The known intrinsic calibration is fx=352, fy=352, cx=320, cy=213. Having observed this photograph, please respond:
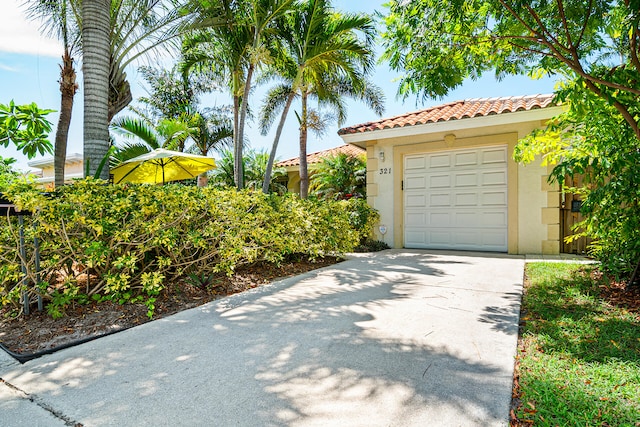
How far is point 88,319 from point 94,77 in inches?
137

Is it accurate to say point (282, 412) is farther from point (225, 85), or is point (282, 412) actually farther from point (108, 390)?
point (225, 85)

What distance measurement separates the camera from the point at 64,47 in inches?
263

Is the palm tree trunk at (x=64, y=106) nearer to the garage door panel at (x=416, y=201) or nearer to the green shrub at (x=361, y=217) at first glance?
the green shrub at (x=361, y=217)

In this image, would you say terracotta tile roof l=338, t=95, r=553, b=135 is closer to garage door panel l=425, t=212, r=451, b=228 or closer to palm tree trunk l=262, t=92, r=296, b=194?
palm tree trunk l=262, t=92, r=296, b=194

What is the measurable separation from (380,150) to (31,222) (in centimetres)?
770

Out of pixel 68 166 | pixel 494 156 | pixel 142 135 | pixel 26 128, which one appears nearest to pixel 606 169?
pixel 494 156

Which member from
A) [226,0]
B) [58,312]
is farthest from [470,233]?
[58,312]

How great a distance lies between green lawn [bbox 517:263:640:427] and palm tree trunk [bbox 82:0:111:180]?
5.58 metres

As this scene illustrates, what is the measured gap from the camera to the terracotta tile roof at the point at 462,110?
298 inches

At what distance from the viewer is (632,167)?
354 centimetres

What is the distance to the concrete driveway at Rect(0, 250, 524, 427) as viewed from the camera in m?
1.90

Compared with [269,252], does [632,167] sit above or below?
above

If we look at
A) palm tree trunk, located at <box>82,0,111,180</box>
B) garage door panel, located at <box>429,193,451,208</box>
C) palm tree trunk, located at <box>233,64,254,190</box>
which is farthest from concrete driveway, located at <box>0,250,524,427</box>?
garage door panel, located at <box>429,193,451,208</box>

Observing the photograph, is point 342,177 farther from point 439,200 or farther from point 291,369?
point 291,369
